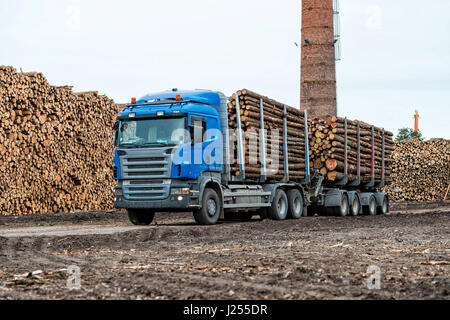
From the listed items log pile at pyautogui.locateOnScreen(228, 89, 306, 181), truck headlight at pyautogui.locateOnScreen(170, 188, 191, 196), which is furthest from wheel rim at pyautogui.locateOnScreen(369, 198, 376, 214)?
truck headlight at pyautogui.locateOnScreen(170, 188, 191, 196)

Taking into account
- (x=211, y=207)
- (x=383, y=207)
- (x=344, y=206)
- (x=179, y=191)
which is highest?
(x=179, y=191)

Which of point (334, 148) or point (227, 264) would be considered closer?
point (227, 264)

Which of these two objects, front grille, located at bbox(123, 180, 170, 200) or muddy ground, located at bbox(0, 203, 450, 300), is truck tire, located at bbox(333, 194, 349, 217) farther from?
front grille, located at bbox(123, 180, 170, 200)

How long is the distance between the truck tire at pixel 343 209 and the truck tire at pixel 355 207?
42 centimetres

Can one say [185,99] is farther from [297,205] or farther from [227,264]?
[227,264]

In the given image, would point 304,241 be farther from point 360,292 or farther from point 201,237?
point 360,292

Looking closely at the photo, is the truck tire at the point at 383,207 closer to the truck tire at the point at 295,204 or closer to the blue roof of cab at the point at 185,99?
the truck tire at the point at 295,204

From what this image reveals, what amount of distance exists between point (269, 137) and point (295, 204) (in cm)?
290

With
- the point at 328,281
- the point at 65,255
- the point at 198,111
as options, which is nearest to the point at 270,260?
Answer: the point at 328,281

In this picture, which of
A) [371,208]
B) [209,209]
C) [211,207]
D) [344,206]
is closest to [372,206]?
[371,208]

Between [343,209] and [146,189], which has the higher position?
[146,189]

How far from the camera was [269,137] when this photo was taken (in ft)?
67.0

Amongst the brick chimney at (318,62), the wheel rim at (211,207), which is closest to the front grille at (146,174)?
the wheel rim at (211,207)

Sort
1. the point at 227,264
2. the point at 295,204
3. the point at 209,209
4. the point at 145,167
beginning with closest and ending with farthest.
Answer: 1. the point at 227,264
2. the point at 145,167
3. the point at 209,209
4. the point at 295,204
